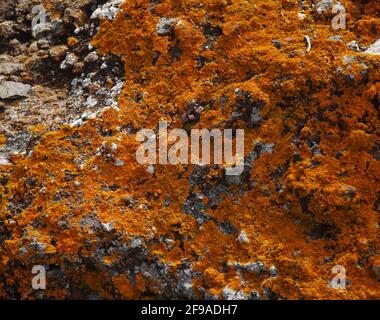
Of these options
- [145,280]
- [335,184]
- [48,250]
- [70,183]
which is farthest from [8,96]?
[335,184]

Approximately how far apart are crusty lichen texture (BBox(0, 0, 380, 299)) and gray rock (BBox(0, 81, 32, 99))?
898mm

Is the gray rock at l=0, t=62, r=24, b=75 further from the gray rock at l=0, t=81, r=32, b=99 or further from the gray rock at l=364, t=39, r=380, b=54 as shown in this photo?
the gray rock at l=364, t=39, r=380, b=54

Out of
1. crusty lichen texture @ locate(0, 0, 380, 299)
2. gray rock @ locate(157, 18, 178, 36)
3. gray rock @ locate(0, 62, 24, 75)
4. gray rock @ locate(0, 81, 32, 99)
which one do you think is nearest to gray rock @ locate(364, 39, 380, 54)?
crusty lichen texture @ locate(0, 0, 380, 299)

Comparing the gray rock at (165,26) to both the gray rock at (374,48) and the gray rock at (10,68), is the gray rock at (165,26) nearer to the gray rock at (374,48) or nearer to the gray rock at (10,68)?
the gray rock at (10,68)

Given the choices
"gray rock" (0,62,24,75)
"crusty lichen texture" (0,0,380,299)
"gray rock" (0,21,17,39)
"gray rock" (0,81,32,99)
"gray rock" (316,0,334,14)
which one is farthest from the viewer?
"gray rock" (0,21,17,39)

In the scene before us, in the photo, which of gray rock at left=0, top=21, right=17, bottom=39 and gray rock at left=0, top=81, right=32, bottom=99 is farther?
gray rock at left=0, top=21, right=17, bottom=39

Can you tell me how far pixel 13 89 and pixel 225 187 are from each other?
2.56 meters

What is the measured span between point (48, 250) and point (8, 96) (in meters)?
1.91

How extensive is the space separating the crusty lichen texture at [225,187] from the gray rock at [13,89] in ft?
2.95

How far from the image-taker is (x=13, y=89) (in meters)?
5.27

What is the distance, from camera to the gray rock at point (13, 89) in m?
5.22

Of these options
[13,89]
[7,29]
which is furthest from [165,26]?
[7,29]

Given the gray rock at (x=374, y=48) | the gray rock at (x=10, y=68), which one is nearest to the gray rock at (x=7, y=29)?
the gray rock at (x=10, y=68)

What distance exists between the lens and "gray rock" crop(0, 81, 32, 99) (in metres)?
5.22
